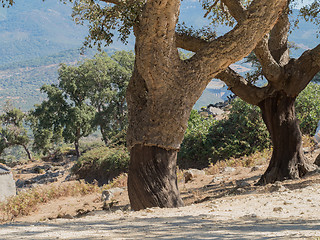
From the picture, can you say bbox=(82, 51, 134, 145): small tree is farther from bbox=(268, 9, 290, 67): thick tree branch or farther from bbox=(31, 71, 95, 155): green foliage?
bbox=(268, 9, 290, 67): thick tree branch

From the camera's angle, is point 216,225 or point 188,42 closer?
point 216,225

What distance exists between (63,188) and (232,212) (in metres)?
8.05

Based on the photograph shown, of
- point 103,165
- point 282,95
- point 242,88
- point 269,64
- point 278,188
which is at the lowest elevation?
point 278,188

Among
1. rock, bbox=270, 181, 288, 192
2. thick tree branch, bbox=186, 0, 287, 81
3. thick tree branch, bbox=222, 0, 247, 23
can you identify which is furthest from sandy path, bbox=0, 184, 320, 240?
thick tree branch, bbox=222, 0, 247, 23

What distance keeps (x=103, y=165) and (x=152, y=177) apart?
11.2m

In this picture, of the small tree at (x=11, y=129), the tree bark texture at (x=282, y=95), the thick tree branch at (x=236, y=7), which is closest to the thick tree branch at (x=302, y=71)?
the tree bark texture at (x=282, y=95)

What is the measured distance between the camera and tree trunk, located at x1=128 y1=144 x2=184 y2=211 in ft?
19.6

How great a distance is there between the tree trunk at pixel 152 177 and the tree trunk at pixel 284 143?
2.70 m

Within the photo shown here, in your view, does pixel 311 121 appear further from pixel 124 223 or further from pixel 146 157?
pixel 124 223

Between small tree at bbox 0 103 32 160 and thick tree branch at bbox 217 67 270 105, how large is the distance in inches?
1444

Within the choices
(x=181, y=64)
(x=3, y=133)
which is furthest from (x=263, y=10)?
(x=3, y=133)

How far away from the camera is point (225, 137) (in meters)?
14.6

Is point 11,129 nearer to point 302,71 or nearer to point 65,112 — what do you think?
point 65,112

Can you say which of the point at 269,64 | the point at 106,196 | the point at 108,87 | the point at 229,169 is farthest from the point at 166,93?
the point at 108,87
